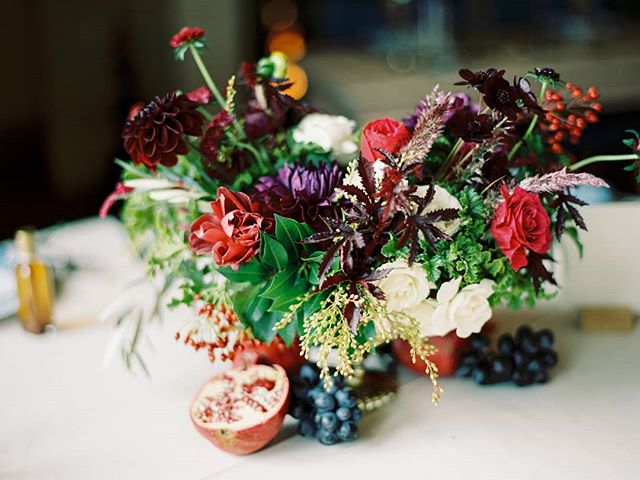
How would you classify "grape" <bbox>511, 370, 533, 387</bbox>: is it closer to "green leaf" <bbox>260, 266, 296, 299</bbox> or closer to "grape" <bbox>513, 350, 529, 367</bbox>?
"grape" <bbox>513, 350, 529, 367</bbox>

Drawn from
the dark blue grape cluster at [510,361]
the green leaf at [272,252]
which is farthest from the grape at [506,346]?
the green leaf at [272,252]

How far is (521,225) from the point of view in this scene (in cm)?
80

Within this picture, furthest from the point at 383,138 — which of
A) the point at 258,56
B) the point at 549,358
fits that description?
the point at 258,56

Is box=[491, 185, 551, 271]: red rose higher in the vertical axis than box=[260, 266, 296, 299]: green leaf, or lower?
higher

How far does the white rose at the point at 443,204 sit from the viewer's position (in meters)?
0.81

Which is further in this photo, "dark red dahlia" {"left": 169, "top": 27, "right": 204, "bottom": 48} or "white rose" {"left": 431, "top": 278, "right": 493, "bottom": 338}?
"dark red dahlia" {"left": 169, "top": 27, "right": 204, "bottom": 48}

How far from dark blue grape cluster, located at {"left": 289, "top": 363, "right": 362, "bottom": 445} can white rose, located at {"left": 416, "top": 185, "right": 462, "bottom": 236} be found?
0.22 meters

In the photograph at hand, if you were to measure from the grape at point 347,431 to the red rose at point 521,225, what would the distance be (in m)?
0.26

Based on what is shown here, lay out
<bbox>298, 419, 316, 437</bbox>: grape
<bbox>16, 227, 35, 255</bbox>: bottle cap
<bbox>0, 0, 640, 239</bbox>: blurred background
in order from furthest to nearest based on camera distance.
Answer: <bbox>0, 0, 640, 239</bbox>: blurred background, <bbox>16, 227, 35, 255</bbox>: bottle cap, <bbox>298, 419, 316, 437</bbox>: grape

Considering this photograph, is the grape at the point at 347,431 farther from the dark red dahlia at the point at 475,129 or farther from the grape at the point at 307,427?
the dark red dahlia at the point at 475,129

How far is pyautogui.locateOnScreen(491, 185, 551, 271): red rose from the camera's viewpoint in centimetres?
80

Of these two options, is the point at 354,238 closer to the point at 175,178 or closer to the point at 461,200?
the point at 461,200

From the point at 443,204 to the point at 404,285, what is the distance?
3.9 inches

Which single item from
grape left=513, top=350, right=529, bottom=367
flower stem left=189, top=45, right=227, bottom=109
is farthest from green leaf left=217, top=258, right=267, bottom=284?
grape left=513, top=350, right=529, bottom=367
